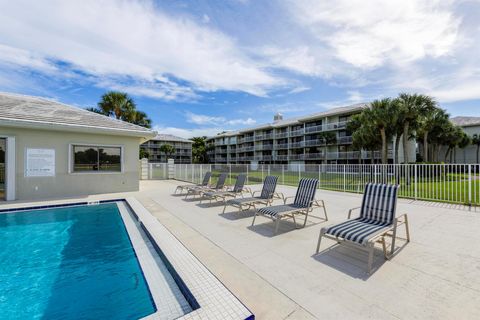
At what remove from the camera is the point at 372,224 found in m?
4.25

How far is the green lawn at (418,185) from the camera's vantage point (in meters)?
8.56

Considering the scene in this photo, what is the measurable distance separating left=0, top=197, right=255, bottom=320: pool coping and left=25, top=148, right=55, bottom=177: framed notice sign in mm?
8955

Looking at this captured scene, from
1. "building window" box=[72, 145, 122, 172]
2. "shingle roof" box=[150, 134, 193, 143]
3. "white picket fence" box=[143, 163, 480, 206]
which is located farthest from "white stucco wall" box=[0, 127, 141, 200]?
"shingle roof" box=[150, 134, 193, 143]

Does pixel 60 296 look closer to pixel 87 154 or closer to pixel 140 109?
pixel 87 154

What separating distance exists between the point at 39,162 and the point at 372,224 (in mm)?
13663

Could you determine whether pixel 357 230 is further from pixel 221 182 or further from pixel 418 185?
pixel 418 185

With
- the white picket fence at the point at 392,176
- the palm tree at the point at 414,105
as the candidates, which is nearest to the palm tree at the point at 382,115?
the palm tree at the point at 414,105

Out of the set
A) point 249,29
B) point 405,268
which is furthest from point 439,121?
point 405,268

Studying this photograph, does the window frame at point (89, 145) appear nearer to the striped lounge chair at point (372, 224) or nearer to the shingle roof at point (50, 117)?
the shingle roof at point (50, 117)

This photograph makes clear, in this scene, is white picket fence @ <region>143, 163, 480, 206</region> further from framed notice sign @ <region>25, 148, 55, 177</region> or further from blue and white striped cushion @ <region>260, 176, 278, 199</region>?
framed notice sign @ <region>25, 148, 55, 177</region>

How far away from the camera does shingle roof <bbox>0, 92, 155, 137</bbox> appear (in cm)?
970

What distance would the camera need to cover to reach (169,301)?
280 centimetres

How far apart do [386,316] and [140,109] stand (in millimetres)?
28065

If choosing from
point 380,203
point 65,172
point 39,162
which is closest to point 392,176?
point 380,203
